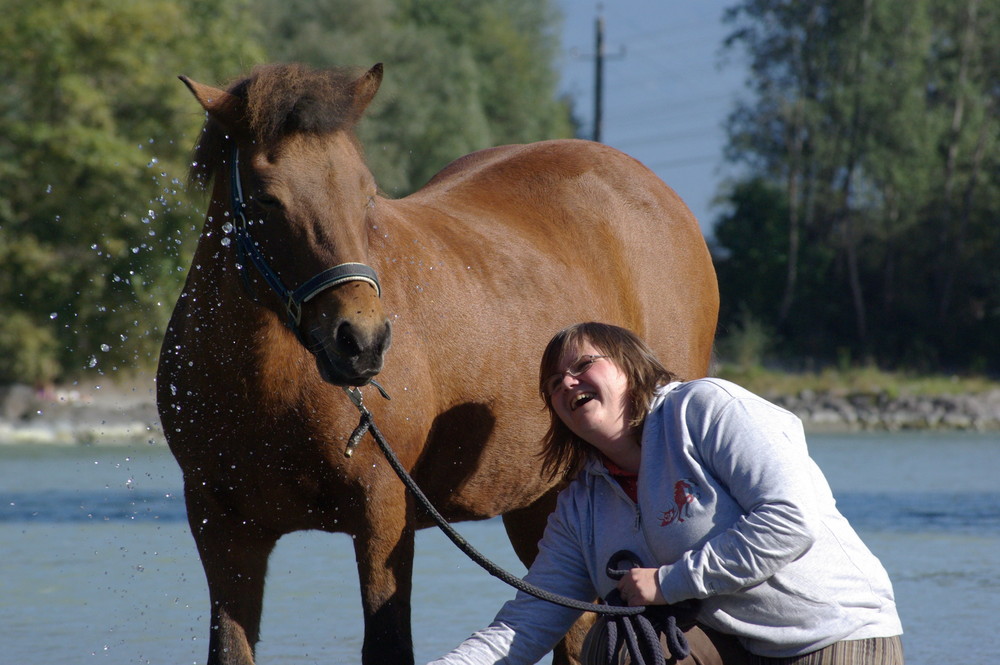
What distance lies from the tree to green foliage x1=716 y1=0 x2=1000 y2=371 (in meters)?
16.4

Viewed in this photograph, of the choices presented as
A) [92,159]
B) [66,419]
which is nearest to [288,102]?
[66,419]

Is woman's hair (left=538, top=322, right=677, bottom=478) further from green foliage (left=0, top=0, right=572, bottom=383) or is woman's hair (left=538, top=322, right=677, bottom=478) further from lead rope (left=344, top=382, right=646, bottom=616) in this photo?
green foliage (left=0, top=0, right=572, bottom=383)

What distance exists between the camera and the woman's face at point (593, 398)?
2969 mm

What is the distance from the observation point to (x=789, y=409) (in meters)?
24.4

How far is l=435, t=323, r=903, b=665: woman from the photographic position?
2.69 meters

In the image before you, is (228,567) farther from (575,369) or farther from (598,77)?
(598,77)

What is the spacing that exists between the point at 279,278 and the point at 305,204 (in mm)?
203

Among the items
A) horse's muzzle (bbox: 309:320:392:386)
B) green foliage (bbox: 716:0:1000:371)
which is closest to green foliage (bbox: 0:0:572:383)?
green foliage (bbox: 716:0:1000:371)

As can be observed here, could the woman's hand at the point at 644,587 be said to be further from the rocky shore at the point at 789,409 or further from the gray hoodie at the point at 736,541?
the rocky shore at the point at 789,409

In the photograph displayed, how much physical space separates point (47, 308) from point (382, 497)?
2449 cm

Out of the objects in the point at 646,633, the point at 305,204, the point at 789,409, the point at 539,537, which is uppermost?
the point at 305,204

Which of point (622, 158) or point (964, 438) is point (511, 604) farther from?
point (964, 438)

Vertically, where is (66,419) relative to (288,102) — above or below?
below

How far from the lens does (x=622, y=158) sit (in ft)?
17.0
